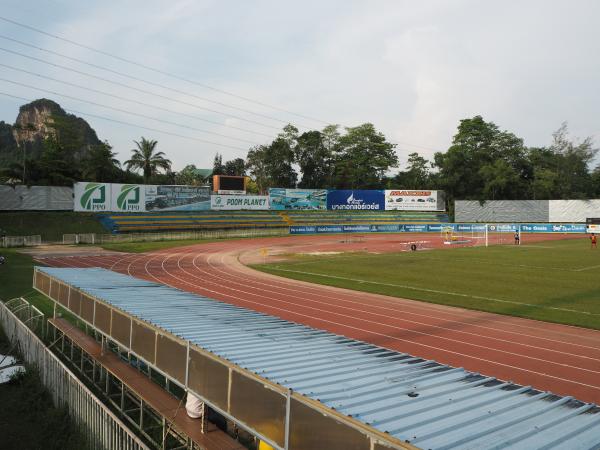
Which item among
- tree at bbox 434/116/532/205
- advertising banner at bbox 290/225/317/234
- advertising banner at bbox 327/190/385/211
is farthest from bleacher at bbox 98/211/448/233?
tree at bbox 434/116/532/205

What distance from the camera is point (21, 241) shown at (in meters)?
51.7

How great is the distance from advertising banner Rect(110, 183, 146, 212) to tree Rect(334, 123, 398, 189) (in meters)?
55.8

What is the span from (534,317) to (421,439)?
19226mm

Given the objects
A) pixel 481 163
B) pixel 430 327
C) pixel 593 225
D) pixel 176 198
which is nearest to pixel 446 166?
pixel 481 163

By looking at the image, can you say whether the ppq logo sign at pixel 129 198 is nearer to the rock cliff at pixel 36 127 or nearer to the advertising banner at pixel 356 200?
the advertising banner at pixel 356 200

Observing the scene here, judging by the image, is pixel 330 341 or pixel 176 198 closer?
pixel 330 341

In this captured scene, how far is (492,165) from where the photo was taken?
337ft

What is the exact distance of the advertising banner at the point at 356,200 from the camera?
8825cm

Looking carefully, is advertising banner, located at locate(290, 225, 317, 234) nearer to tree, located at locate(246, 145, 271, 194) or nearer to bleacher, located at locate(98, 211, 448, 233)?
bleacher, located at locate(98, 211, 448, 233)

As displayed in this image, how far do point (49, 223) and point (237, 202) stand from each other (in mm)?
26358

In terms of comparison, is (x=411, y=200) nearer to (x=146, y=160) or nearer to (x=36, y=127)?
(x=146, y=160)

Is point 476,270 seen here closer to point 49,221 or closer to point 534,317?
Result: point 534,317

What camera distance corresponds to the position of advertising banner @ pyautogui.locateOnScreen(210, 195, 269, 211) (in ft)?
235

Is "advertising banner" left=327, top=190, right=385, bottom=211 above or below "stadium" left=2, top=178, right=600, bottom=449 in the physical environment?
above
